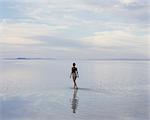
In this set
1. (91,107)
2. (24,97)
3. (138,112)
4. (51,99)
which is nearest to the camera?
(138,112)

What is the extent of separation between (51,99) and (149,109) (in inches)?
205

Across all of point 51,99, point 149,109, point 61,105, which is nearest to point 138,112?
point 149,109

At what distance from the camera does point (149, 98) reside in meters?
17.4

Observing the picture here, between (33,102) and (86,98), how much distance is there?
9.27 feet

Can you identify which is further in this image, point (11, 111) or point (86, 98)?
point (86, 98)

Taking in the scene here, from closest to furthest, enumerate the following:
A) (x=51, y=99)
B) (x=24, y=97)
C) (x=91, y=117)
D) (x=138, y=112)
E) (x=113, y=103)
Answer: (x=91, y=117)
(x=138, y=112)
(x=113, y=103)
(x=51, y=99)
(x=24, y=97)

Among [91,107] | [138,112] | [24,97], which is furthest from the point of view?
[24,97]

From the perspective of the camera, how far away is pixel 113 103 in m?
15.6

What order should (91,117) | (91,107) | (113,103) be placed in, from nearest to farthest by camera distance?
(91,117), (91,107), (113,103)

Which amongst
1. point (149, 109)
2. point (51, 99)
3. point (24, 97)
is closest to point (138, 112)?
point (149, 109)

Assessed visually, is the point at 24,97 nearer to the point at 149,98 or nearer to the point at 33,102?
the point at 33,102

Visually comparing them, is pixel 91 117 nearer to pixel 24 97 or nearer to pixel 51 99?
pixel 51 99

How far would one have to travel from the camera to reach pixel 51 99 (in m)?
16.7

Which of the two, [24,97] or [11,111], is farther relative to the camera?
[24,97]
